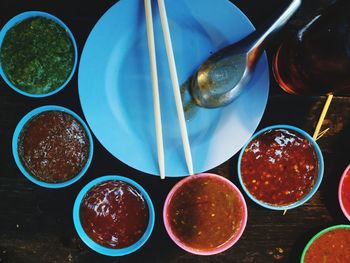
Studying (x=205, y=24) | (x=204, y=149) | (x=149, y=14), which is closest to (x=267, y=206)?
(x=204, y=149)

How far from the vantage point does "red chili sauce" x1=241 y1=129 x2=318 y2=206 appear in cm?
197

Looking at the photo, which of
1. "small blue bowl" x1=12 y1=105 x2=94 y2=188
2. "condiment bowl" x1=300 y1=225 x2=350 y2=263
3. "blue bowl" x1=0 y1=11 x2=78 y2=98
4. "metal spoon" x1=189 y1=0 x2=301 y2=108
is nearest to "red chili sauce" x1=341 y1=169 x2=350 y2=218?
"condiment bowl" x1=300 y1=225 x2=350 y2=263

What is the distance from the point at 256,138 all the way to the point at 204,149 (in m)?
0.26

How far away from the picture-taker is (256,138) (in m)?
1.97

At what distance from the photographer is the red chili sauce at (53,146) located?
191 centimetres

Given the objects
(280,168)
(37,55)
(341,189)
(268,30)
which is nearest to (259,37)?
(268,30)

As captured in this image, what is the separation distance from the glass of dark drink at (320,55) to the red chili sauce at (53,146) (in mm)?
937

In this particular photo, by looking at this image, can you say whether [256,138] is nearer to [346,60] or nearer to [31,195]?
[346,60]

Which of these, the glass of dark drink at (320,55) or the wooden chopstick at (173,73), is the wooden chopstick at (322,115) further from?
the wooden chopstick at (173,73)

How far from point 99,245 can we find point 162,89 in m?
0.75

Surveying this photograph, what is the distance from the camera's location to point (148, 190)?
1996mm

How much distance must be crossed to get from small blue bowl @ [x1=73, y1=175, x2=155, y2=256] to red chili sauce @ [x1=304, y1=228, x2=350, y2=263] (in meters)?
0.75

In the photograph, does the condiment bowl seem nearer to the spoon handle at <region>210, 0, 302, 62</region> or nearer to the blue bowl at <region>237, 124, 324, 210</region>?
the blue bowl at <region>237, 124, 324, 210</region>

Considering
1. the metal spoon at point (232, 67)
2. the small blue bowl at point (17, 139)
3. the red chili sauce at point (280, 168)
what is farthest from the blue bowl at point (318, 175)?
the small blue bowl at point (17, 139)
